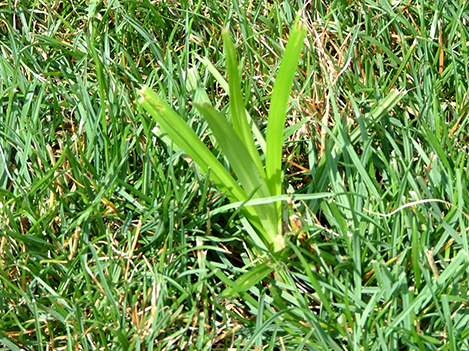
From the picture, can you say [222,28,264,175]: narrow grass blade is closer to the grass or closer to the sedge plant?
the sedge plant

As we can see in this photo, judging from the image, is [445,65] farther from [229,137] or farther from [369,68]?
[229,137]

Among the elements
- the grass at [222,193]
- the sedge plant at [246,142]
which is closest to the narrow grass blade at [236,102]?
the sedge plant at [246,142]

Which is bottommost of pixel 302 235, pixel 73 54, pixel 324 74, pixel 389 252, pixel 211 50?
pixel 389 252

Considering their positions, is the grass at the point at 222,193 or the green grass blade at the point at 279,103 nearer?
the green grass blade at the point at 279,103

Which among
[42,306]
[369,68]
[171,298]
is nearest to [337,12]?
[369,68]

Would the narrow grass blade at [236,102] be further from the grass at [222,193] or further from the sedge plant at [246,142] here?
the grass at [222,193]
